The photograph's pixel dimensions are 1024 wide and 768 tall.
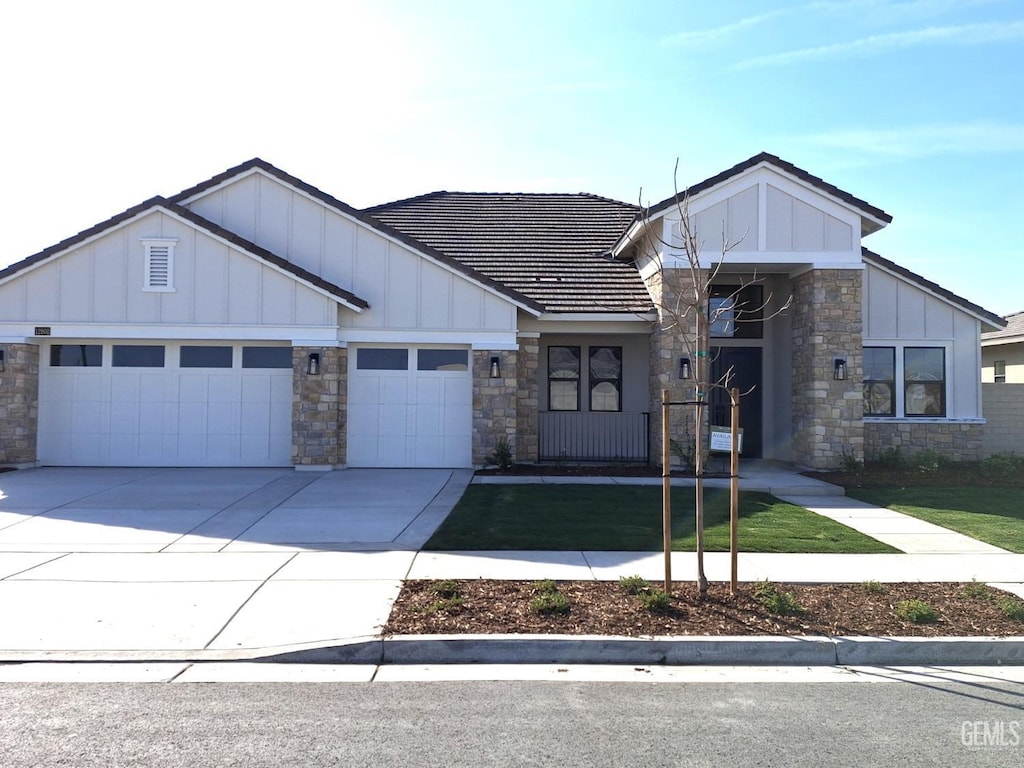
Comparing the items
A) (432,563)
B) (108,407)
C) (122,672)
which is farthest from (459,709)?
(108,407)

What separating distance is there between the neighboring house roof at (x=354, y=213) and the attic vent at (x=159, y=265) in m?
1.19

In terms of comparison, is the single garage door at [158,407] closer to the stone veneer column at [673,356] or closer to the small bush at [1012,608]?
the stone veneer column at [673,356]

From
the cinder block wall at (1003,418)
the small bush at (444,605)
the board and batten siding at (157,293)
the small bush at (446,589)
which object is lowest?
the small bush at (444,605)

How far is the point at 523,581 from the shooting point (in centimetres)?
700

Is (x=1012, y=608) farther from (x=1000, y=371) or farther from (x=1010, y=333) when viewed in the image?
(x=1000, y=371)

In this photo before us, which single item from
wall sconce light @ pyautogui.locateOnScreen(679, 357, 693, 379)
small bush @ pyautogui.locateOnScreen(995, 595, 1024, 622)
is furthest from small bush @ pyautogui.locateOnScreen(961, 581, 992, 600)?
wall sconce light @ pyautogui.locateOnScreen(679, 357, 693, 379)

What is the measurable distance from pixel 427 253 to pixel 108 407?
672 centimetres

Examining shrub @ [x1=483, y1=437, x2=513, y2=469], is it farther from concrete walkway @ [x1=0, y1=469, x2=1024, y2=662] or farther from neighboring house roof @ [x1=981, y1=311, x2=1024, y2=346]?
neighboring house roof @ [x1=981, y1=311, x2=1024, y2=346]

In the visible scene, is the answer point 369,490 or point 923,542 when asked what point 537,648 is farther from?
point 369,490

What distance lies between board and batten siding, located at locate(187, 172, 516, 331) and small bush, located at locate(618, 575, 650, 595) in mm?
8310

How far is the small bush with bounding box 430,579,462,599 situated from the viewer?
6488 mm

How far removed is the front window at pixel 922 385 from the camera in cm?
1606

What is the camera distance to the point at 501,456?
14164 millimetres

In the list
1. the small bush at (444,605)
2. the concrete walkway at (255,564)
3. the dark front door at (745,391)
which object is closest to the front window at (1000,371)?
the dark front door at (745,391)
